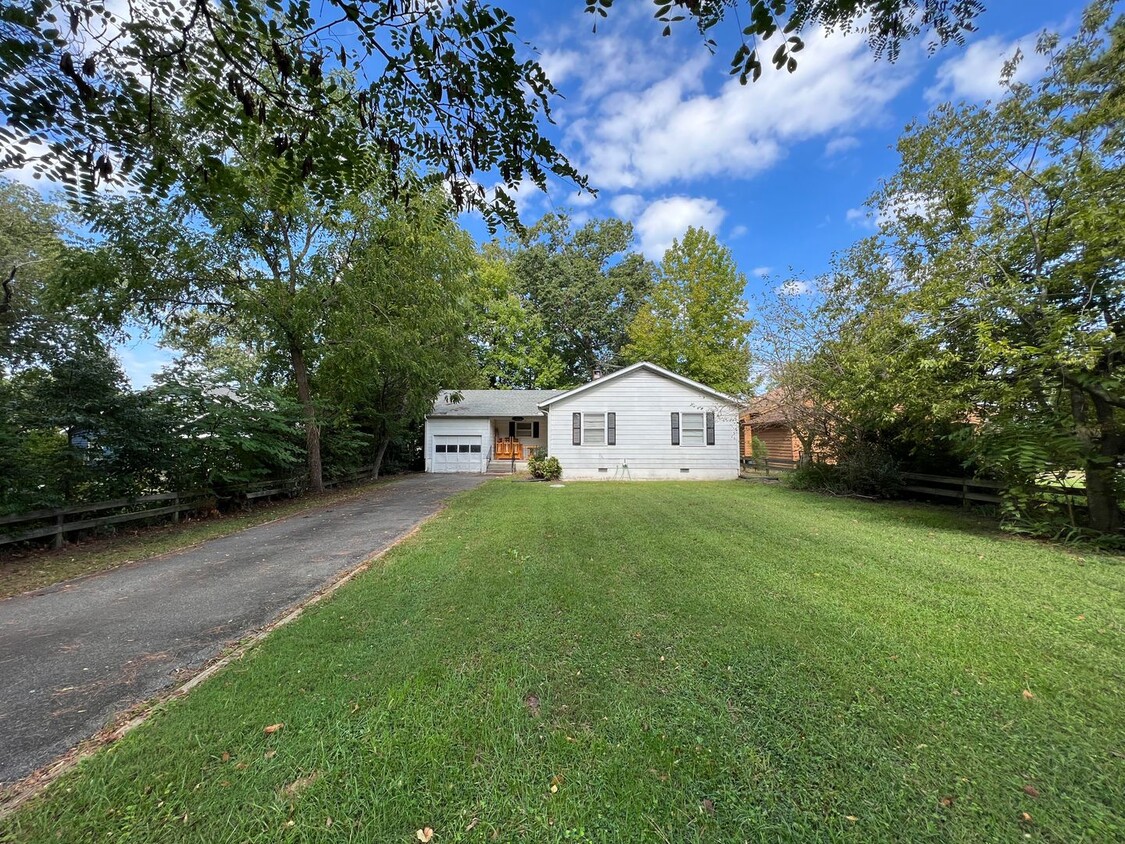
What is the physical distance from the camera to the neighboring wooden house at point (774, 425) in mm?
13820

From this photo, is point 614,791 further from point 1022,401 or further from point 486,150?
point 1022,401

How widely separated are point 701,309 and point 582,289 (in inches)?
350

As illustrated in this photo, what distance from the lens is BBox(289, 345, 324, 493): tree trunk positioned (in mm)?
13445

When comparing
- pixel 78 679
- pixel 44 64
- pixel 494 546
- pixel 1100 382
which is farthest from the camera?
pixel 494 546

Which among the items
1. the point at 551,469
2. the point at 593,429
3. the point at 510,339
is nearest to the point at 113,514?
the point at 551,469

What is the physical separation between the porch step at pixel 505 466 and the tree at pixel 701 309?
1063 cm

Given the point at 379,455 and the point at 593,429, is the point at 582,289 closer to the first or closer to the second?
the point at 593,429

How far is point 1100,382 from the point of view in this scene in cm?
613

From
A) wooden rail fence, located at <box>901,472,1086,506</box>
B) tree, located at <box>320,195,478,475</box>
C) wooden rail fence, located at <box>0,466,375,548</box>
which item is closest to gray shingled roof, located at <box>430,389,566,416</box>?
tree, located at <box>320,195,478,475</box>

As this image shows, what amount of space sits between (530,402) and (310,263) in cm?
1285

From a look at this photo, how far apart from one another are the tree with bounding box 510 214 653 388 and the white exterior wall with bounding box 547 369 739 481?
13.8 m

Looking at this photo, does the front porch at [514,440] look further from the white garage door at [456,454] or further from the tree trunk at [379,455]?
the tree trunk at [379,455]

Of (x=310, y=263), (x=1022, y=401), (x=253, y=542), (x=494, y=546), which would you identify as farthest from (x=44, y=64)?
(x=1022, y=401)

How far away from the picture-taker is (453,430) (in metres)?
22.2
